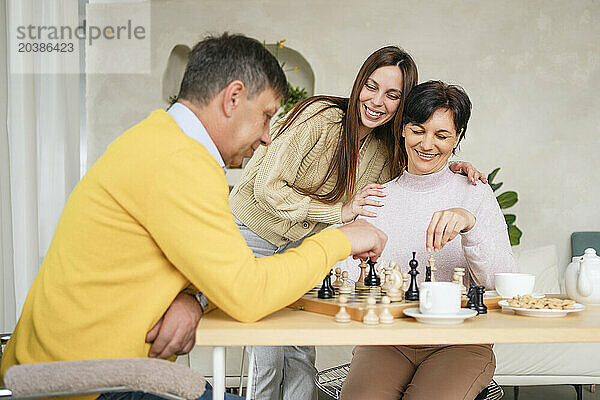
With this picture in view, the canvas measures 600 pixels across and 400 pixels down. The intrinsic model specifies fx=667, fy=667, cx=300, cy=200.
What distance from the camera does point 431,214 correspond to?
210cm

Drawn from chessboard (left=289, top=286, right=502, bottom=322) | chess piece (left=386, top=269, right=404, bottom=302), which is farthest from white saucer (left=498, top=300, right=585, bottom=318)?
chess piece (left=386, top=269, right=404, bottom=302)

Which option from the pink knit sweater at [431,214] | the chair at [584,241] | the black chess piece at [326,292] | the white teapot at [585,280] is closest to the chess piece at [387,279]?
the black chess piece at [326,292]

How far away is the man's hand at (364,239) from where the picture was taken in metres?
1.45

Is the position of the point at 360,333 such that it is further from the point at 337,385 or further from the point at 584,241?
the point at 584,241

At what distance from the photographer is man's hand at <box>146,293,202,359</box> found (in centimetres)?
129

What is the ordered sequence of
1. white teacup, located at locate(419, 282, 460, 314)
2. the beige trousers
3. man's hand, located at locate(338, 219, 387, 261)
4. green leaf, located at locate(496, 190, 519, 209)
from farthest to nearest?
green leaf, located at locate(496, 190, 519, 209) → the beige trousers → man's hand, located at locate(338, 219, 387, 261) → white teacup, located at locate(419, 282, 460, 314)

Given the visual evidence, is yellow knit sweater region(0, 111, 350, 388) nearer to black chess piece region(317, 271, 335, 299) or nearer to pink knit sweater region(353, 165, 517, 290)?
black chess piece region(317, 271, 335, 299)

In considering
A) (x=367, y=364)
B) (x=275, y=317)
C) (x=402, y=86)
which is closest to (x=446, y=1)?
(x=402, y=86)

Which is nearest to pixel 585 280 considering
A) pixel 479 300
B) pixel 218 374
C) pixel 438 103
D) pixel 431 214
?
pixel 479 300

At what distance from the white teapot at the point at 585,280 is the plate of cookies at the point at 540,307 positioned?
6.2 inches

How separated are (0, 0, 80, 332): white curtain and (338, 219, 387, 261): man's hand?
5.83 ft

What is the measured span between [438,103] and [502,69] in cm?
280

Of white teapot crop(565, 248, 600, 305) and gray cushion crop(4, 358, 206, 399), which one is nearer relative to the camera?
gray cushion crop(4, 358, 206, 399)

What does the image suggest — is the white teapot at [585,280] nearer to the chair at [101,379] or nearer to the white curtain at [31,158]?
the chair at [101,379]
